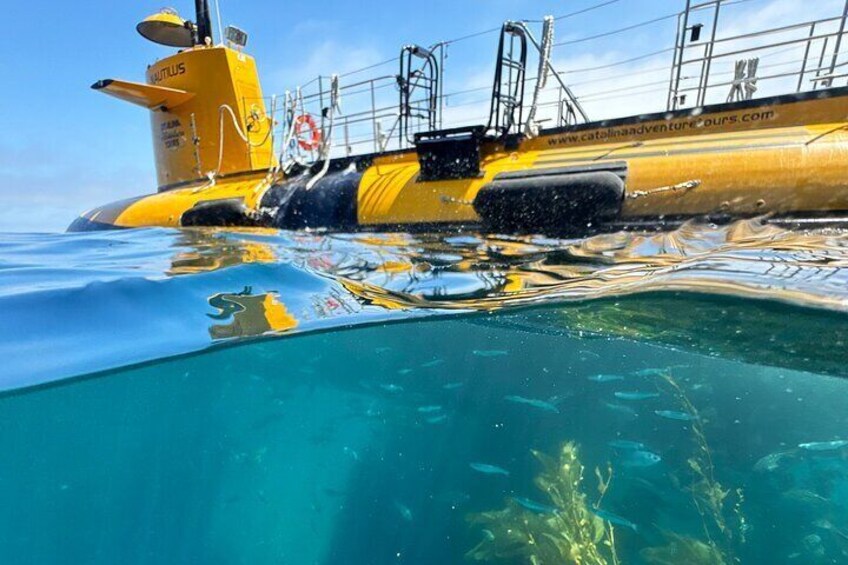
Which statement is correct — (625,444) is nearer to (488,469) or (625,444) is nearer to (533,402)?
(533,402)

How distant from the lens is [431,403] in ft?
16.6

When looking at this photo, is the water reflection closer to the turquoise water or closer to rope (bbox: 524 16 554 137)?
the turquoise water

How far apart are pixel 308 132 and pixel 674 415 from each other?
27.6ft

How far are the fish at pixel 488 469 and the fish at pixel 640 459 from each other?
1095 mm

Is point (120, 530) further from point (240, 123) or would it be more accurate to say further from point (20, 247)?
point (240, 123)

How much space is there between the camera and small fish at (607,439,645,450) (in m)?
4.79

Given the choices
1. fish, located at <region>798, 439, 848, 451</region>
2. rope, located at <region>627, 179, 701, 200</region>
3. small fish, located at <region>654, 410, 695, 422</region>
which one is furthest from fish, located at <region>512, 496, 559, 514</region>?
rope, located at <region>627, 179, 701, 200</region>

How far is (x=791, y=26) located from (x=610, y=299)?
5801 millimetres

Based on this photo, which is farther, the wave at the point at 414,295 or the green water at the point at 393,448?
the green water at the point at 393,448

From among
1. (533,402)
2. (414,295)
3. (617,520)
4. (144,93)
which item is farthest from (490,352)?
(144,93)

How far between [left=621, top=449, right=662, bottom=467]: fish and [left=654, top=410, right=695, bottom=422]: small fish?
1.34ft

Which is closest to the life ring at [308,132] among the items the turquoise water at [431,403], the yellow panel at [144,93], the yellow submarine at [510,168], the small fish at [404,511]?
the yellow submarine at [510,168]

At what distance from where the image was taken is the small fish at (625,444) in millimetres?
4793

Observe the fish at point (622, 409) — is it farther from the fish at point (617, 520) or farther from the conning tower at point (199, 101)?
the conning tower at point (199, 101)
